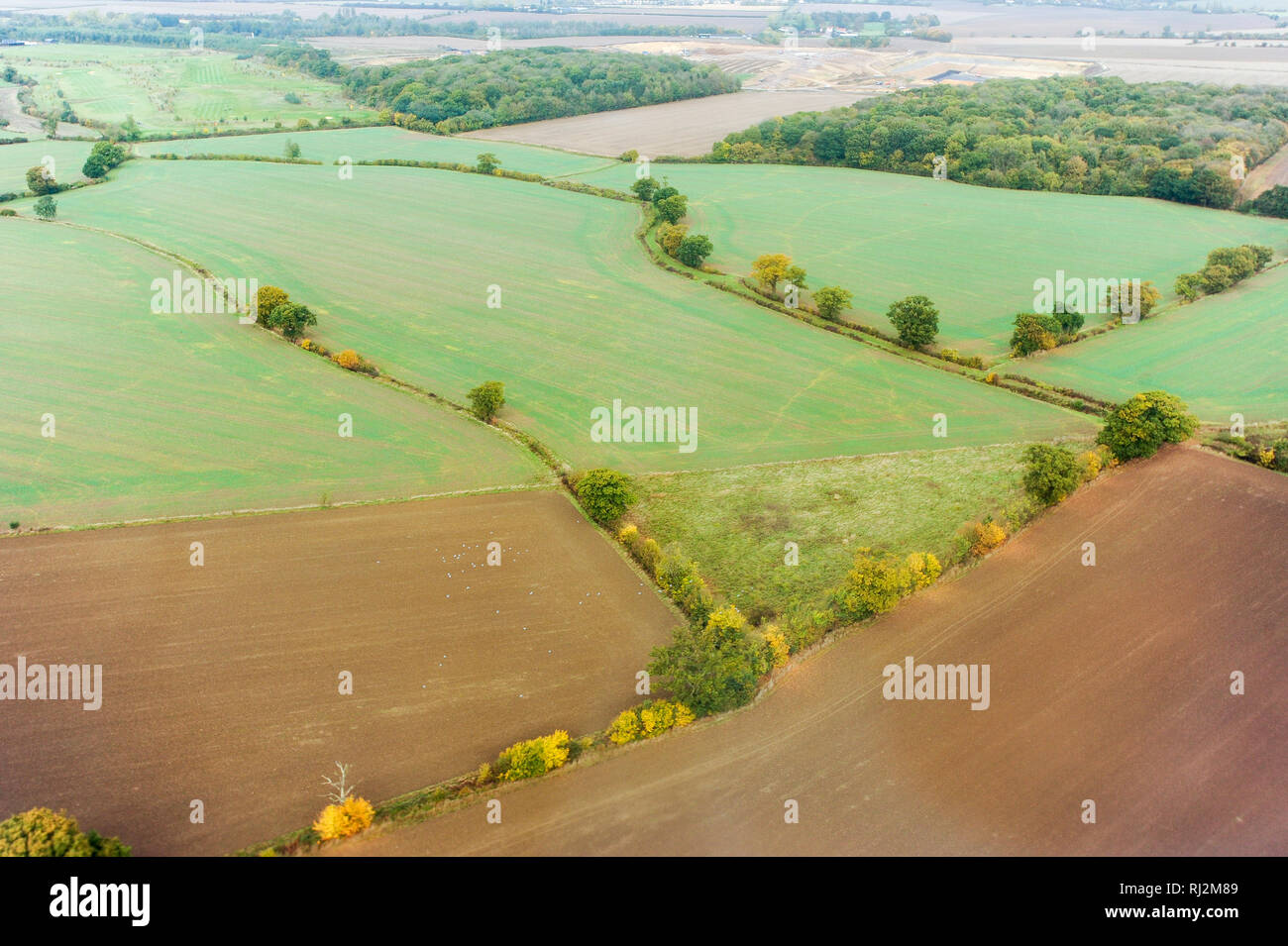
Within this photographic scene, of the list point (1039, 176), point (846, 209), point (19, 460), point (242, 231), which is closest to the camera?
point (19, 460)

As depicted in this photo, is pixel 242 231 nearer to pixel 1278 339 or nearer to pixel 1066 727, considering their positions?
pixel 1066 727

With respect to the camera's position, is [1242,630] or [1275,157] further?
[1275,157]

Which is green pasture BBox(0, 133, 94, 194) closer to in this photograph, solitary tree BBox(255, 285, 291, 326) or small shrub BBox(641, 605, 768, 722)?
solitary tree BBox(255, 285, 291, 326)

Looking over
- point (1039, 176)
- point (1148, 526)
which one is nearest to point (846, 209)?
point (1039, 176)

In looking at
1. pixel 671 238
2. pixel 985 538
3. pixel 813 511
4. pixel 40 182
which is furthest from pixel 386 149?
pixel 985 538

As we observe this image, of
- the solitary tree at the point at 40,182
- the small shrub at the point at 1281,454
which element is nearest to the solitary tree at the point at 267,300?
the solitary tree at the point at 40,182

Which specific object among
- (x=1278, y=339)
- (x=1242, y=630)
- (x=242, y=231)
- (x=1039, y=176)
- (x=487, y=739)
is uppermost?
(x=1039, y=176)

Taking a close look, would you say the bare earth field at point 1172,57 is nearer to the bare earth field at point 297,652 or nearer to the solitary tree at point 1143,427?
the solitary tree at point 1143,427

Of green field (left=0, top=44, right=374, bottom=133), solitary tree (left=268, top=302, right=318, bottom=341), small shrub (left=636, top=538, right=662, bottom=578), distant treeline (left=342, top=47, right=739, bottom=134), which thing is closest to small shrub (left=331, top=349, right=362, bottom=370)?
solitary tree (left=268, top=302, right=318, bottom=341)
